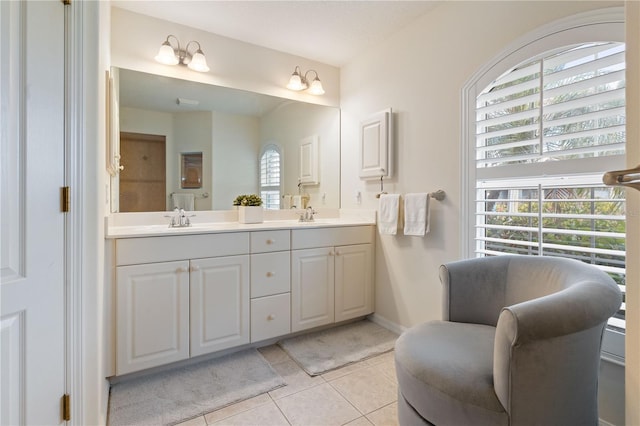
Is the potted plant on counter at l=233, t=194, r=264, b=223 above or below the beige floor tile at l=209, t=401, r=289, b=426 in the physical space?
above

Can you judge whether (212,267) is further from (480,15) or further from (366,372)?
(480,15)

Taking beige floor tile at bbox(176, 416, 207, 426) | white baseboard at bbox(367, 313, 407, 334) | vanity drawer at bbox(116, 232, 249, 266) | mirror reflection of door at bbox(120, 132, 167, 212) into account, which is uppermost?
mirror reflection of door at bbox(120, 132, 167, 212)

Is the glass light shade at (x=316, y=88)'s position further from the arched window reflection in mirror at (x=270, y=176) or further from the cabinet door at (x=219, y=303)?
the cabinet door at (x=219, y=303)

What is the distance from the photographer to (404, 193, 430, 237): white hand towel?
7.18 feet

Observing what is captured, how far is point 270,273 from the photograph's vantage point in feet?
7.42

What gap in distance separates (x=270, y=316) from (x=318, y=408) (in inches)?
29.8

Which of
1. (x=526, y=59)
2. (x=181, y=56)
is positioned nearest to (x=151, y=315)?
(x=181, y=56)

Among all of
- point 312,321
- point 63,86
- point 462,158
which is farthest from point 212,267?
point 462,158

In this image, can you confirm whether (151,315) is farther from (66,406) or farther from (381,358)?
(381,358)

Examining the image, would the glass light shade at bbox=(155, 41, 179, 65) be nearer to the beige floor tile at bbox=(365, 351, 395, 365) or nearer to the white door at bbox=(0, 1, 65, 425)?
the white door at bbox=(0, 1, 65, 425)

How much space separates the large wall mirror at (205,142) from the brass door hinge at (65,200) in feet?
2.67

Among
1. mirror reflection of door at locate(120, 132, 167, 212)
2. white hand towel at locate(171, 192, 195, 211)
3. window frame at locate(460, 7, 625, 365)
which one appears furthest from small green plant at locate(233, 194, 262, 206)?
window frame at locate(460, 7, 625, 365)

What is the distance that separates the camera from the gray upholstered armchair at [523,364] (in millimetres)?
943

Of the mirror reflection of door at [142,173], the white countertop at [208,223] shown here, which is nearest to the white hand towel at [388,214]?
the white countertop at [208,223]
